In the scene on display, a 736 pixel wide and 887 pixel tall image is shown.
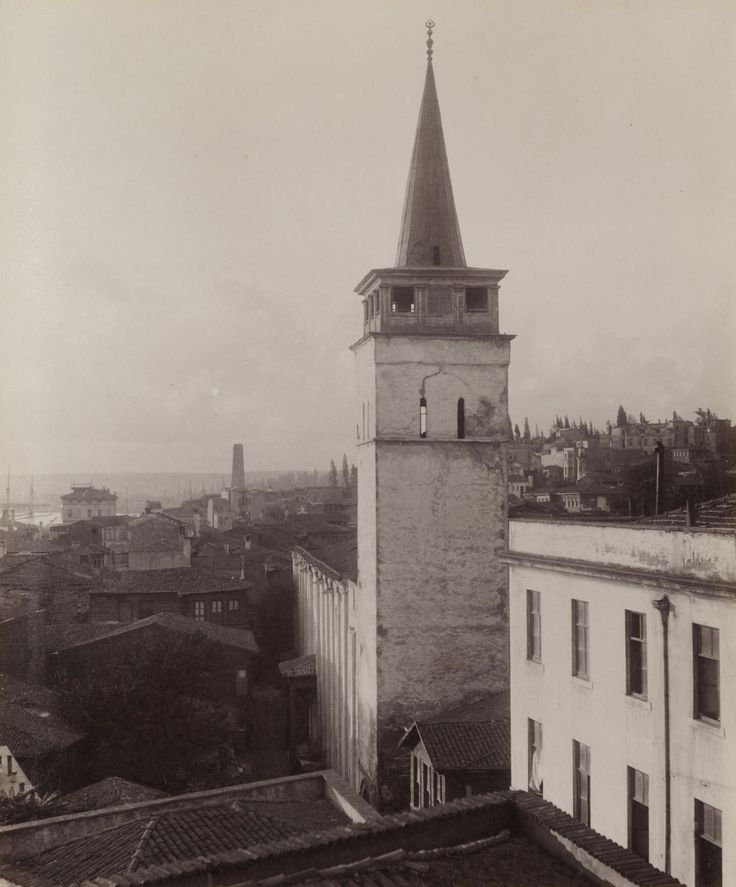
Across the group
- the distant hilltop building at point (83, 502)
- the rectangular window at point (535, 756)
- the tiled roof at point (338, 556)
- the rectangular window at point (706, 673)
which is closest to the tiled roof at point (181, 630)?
the tiled roof at point (338, 556)

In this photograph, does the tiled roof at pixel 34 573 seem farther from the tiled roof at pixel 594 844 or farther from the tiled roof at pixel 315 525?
the tiled roof at pixel 594 844

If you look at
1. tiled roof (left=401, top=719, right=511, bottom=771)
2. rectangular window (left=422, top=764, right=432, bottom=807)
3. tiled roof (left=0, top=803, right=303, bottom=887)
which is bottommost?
rectangular window (left=422, top=764, right=432, bottom=807)

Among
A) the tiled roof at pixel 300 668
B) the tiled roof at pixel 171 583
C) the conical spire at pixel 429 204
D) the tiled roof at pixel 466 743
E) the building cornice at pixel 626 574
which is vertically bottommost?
the tiled roof at pixel 300 668

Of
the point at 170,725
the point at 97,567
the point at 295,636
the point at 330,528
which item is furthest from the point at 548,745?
the point at 330,528

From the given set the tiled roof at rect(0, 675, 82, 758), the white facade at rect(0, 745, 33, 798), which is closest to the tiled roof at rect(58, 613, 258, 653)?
the tiled roof at rect(0, 675, 82, 758)

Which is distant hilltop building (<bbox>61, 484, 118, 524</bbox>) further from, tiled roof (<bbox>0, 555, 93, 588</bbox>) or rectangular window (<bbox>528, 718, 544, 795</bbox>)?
rectangular window (<bbox>528, 718, 544, 795</bbox>)

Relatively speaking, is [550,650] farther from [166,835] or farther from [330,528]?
Result: [330,528]
